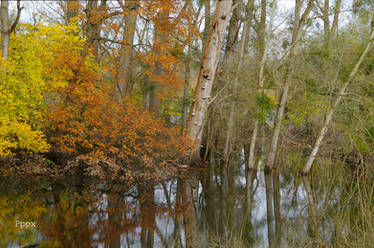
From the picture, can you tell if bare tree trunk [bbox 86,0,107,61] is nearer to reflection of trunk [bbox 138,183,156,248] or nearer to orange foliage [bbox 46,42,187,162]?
orange foliage [bbox 46,42,187,162]

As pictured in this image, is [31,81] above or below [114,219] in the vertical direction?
above

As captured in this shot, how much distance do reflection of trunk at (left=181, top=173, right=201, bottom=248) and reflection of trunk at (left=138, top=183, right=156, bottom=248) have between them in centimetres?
56

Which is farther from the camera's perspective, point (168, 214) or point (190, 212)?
point (190, 212)

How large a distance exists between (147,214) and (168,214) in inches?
16.0

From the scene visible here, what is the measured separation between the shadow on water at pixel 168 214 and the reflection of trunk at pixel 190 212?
0.01 metres

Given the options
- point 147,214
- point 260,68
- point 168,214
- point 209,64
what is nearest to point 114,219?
point 147,214

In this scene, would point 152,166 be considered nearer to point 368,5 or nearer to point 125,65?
point 125,65

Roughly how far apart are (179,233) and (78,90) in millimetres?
5673

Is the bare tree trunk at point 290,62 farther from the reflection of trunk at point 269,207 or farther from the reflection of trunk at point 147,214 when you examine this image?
the reflection of trunk at point 147,214

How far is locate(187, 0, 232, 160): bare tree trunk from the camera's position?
10.4m

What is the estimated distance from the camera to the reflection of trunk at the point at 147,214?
4.57 metres

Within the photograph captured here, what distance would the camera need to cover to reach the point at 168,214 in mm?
5957

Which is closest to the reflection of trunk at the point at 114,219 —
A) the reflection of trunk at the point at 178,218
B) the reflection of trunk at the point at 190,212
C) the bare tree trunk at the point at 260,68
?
the reflection of trunk at the point at 178,218

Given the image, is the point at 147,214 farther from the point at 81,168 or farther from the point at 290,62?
the point at 290,62
